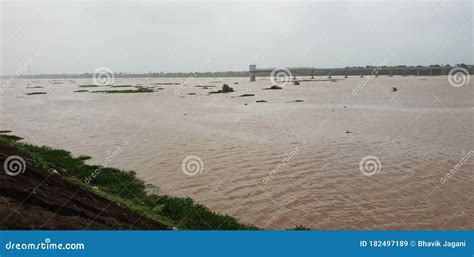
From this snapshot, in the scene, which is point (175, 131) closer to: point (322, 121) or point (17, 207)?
point (322, 121)

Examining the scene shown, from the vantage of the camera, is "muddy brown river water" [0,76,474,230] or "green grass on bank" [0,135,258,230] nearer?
"green grass on bank" [0,135,258,230]

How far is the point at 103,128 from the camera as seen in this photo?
29938mm

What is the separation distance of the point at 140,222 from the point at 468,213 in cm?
1055

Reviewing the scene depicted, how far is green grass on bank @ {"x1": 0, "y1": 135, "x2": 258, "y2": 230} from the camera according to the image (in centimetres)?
1049

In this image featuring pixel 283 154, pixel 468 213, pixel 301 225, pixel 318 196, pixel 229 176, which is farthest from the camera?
pixel 283 154

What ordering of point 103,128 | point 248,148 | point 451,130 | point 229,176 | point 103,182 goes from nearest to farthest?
point 103,182 < point 229,176 < point 248,148 < point 451,130 < point 103,128

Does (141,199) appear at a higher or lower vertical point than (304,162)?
higher

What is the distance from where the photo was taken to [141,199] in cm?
1234

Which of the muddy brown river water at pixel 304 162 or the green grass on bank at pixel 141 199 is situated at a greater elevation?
the green grass on bank at pixel 141 199

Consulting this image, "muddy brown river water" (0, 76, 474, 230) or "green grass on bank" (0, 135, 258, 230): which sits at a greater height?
"green grass on bank" (0, 135, 258, 230)

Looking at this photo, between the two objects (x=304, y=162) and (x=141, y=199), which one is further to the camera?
(x=304, y=162)

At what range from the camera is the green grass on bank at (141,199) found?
34.4 ft

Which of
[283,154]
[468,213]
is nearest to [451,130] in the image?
[283,154]

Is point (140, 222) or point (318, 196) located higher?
point (140, 222)
